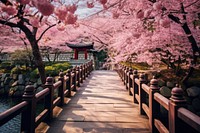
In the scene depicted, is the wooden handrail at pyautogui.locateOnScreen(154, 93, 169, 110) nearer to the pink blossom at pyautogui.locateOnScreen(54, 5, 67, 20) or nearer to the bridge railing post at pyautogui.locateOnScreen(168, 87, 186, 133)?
the bridge railing post at pyautogui.locateOnScreen(168, 87, 186, 133)

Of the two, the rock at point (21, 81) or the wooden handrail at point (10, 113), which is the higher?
the wooden handrail at point (10, 113)

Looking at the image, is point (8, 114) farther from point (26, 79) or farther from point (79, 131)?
point (26, 79)

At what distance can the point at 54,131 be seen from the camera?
381 cm

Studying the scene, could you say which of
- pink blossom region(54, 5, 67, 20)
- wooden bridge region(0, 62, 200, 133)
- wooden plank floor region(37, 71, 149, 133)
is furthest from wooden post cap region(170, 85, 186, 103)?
pink blossom region(54, 5, 67, 20)

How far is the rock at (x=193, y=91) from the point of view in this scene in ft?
27.3

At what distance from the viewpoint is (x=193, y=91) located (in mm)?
8344

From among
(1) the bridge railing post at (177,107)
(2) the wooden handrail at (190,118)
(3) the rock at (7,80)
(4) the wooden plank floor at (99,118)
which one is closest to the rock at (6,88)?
(3) the rock at (7,80)

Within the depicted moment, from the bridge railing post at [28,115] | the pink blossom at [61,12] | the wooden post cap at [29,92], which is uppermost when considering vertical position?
the pink blossom at [61,12]

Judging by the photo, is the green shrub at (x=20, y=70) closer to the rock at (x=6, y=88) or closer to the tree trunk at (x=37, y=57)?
the rock at (x=6, y=88)

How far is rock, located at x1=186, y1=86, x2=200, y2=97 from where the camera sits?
833 cm

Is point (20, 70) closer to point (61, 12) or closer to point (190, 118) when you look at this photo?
point (61, 12)

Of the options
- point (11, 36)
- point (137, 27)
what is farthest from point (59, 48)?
point (137, 27)

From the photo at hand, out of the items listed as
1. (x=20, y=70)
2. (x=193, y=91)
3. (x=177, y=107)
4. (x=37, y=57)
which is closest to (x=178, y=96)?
(x=177, y=107)

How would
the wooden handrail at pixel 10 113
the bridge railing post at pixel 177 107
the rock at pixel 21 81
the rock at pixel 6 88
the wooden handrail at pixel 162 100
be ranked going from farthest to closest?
1. the rock at pixel 6 88
2. the rock at pixel 21 81
3. the wooden handrail at pixel 162 100
4. the bridge railing post at pixel 177 107
5. the wooden handrail at pixel 10 113
